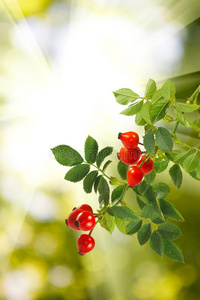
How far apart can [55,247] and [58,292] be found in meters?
0.26

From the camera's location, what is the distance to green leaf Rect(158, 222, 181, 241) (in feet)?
1.63

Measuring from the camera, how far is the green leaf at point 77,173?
0.51 metres

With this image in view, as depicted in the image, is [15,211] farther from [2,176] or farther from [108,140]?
[108,140]

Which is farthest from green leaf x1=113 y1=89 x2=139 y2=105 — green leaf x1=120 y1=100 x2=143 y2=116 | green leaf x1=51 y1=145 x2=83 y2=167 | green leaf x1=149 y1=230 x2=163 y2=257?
green leaf x1=149 y1=230 x2=163 y2=257

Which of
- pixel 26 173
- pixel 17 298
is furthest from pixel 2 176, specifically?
pixel 17 298

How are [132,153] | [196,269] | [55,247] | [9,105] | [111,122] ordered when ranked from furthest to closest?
1. [9,105]
2. [55,247]
3. [111,122]
4. [196,269]
5. [132,153]

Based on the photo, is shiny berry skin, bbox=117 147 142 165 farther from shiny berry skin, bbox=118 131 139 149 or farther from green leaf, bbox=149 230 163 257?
green leaf, bbox=149 230 163 257

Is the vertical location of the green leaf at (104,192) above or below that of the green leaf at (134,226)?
above

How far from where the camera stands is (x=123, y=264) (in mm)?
1778

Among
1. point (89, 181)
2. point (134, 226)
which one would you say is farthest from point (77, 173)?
point (134, 226)

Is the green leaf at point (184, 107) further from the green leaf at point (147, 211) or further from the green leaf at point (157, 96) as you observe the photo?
the green leaf at point (147, 211)

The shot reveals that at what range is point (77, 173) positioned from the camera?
1.67 ft

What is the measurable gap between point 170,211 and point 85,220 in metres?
0.13

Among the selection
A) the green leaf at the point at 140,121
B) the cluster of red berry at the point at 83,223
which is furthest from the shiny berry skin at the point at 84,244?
the green leaf at the point at 140,121
